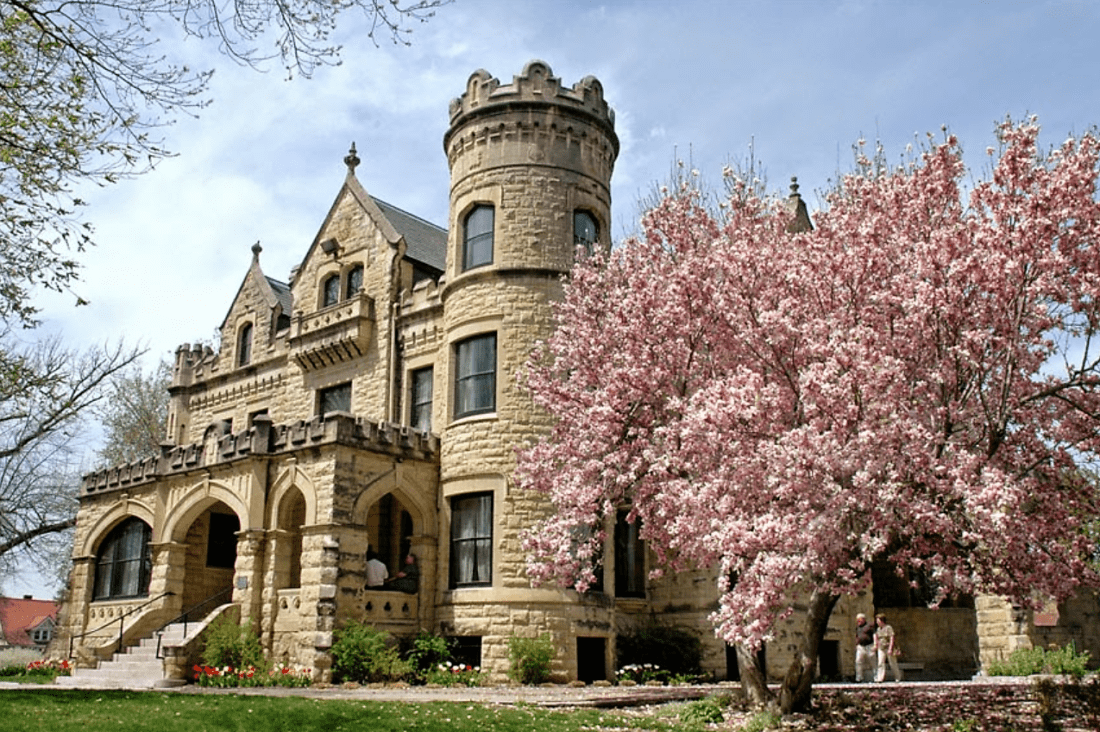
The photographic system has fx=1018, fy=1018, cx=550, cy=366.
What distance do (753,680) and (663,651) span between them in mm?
7717

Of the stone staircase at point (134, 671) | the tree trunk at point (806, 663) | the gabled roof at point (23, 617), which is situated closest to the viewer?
the tree trunk at point (806, 663)

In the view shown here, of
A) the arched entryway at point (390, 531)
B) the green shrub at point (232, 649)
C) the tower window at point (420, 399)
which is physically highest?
the tower window at point (420, 399)

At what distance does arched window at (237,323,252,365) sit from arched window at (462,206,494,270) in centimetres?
1020

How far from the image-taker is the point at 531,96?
24109 mm

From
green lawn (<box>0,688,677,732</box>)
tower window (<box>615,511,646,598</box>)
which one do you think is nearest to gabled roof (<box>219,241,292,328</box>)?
tower window (<box>615,511,646,598</box>)

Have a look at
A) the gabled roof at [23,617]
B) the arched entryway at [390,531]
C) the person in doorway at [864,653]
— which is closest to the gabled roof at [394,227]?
the arched entryway at [390,531]

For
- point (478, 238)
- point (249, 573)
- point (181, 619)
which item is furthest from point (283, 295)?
point (249, 573)

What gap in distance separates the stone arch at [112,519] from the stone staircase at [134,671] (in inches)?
156

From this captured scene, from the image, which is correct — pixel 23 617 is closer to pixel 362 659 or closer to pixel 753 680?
pixel 362 659

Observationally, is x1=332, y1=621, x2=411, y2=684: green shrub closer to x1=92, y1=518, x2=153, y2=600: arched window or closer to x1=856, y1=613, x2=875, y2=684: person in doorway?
x1=92, y1=518, x2=153, y2=600: arched window

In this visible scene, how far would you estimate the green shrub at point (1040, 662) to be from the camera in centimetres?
2059

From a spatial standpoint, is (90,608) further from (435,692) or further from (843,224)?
(843,224)

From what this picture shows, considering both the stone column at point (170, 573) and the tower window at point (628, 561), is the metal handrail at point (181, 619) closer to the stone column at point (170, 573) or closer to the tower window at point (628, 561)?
the stone column at point (170, 573)

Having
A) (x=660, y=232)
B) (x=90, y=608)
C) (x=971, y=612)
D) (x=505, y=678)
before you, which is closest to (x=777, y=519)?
(x=660, y=232)
